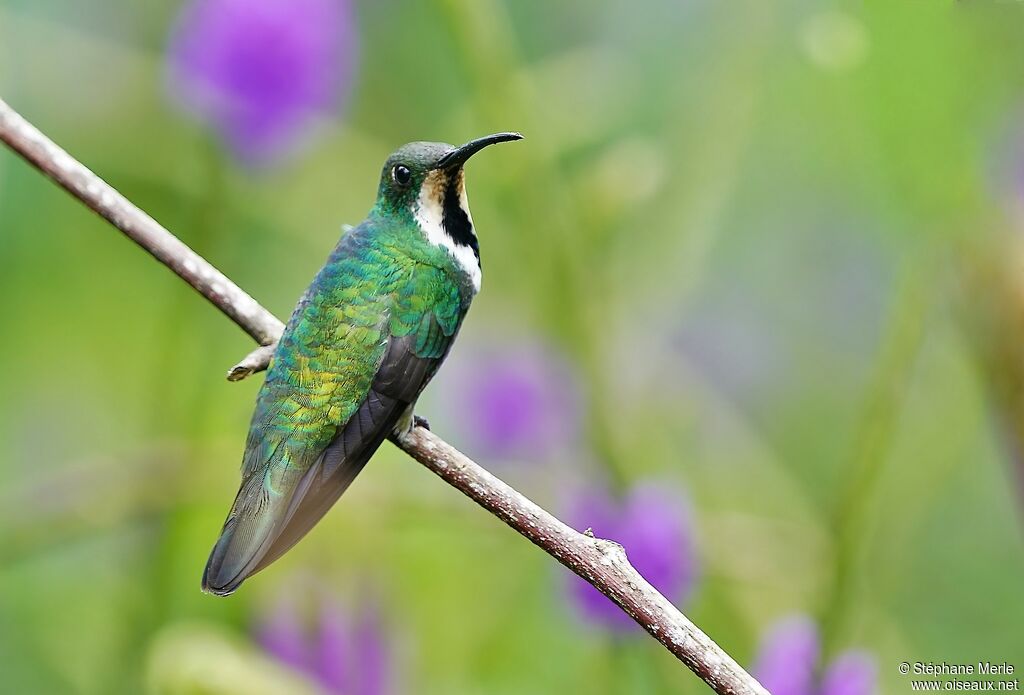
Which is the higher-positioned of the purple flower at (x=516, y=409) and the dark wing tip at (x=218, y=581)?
the purple flower at (x=516, y=409)

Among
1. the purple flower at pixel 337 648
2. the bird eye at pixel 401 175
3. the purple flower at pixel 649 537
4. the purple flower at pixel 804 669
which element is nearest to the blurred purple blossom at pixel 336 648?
the purple flower at pixel 337 648

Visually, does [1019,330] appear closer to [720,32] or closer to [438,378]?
[720,32]

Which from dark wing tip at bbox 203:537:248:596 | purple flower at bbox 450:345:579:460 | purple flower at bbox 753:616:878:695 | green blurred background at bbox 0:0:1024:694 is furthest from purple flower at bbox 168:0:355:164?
purple flower at bbox 753:616:878:695

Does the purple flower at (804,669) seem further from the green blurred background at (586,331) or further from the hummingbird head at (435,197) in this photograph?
the hummingbird head at (435,197)

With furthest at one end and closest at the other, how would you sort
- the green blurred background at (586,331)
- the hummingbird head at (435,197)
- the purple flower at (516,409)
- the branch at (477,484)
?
1. the purple flower at (516,409)
2. the green blurred background at (586,331)
3. the hummingbird head at (435,197)
4. the branch at (477,484)

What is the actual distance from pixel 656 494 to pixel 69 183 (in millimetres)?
1058

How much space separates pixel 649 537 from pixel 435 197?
697 mm

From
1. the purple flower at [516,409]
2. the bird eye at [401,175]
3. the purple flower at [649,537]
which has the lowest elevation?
the purple flower at [649,537]

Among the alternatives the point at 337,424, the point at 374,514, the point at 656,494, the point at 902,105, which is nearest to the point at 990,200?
the point at 902,105

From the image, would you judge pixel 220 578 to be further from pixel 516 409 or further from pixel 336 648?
pixel 516 409

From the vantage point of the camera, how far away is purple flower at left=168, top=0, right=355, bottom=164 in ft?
9.25

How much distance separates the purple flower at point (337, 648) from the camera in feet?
7.13

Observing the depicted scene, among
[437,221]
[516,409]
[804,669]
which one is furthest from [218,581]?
[516,409]

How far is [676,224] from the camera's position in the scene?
105 inches
